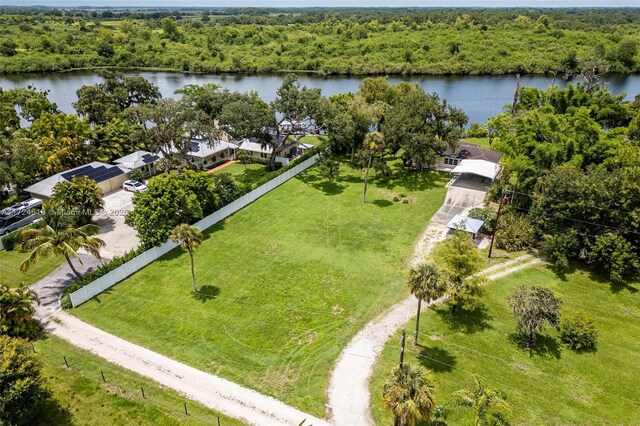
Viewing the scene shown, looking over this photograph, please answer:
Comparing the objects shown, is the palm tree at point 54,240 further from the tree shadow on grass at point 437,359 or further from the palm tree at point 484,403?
the palm tree at point 484,403

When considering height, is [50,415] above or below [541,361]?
below

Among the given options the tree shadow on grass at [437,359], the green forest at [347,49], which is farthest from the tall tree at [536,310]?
the green forest at [347,49]

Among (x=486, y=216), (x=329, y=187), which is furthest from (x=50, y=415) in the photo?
(x=486, y=216)

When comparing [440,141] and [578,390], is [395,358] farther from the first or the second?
[440,141]

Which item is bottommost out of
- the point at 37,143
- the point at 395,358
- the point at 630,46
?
the point at 395,358

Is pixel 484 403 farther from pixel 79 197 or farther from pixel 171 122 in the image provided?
pixel 171 122

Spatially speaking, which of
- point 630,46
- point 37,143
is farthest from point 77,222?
point 630,46
